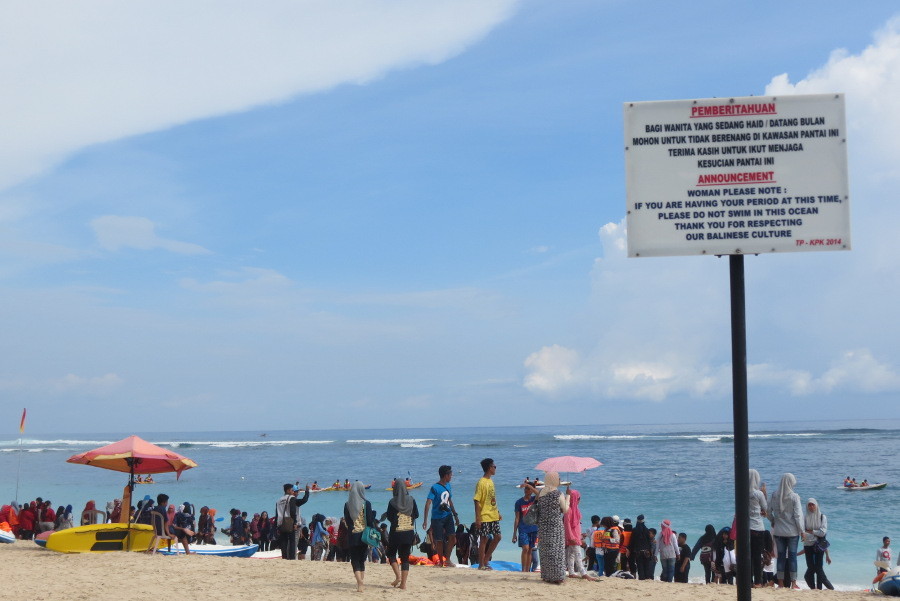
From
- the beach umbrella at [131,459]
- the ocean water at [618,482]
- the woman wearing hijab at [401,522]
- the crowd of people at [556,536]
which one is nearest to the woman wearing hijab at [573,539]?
the crowd of people at [556,536]

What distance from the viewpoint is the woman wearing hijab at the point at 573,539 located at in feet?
34.9

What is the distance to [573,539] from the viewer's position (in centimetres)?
1069

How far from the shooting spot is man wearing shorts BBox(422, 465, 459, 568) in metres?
11.1

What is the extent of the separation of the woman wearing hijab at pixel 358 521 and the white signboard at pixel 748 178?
5.97 meters

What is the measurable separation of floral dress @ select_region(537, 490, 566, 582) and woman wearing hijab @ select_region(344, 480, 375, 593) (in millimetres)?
2189

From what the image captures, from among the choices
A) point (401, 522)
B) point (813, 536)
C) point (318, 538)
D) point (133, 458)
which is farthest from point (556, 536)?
point (318, 538)

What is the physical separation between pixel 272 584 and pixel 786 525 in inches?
277

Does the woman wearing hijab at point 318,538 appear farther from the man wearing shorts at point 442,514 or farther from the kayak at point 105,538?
the man wearing shorts at point 442,514

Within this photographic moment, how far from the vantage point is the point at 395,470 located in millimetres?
59188

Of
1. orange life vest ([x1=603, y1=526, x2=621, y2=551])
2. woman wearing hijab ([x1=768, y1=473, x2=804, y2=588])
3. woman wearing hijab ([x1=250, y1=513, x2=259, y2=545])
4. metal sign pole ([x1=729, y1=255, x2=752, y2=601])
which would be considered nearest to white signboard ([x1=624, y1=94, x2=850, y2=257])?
metal sign pole ([x1=729, y1=255, x2=752, y2=601])

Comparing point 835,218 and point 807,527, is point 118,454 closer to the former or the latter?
point 807,527

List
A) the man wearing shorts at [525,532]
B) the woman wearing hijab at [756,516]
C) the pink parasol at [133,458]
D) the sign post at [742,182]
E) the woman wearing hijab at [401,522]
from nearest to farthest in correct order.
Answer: the sign post at [742,182], the woman wearing hijab at [401,522], the woman wearing hijab at [756,516], the man wearing shorts at [525,532], the pink parasol at [133,458]

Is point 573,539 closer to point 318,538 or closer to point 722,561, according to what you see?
point 722,561

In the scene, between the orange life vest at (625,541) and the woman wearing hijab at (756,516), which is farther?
the orange life vest at (625,541)
